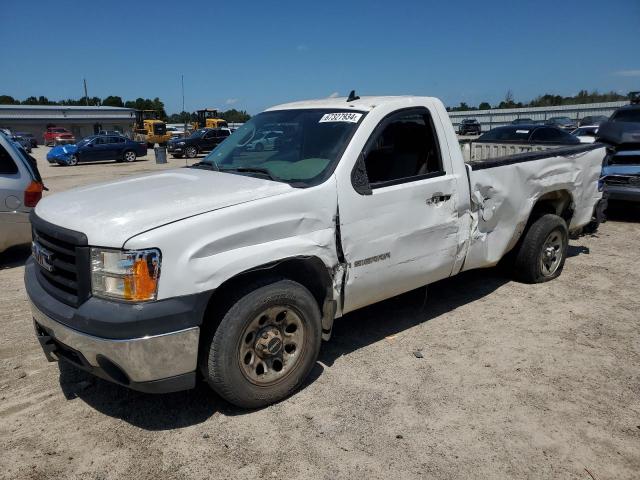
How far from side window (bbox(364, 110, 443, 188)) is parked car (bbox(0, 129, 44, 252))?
4913 mm

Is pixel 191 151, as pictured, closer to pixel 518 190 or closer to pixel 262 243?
pixel 518 190

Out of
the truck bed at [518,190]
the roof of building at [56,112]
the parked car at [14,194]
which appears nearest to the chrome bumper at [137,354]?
the truck bed at [518,190]

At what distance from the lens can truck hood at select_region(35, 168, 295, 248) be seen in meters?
2.82

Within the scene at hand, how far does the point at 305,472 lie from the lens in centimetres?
273

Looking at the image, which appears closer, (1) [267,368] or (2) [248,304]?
(2) [248,304]

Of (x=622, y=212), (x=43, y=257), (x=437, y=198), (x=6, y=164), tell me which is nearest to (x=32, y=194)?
(x=6, y=164)

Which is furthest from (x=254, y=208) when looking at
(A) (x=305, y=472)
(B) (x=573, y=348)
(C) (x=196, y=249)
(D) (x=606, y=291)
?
(D) (x=606, y=291)

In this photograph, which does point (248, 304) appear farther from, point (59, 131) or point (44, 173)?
point (59, 131)

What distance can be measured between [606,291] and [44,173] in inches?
922

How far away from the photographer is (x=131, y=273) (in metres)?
2.72

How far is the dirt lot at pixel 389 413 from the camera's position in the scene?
2.79 metres

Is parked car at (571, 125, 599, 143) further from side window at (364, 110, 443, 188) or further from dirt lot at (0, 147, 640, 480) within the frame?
side window at (364, 110, 443, 188)

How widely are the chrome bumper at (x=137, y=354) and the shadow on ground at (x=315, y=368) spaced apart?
514 millimetres

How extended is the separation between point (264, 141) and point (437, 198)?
1485mm
